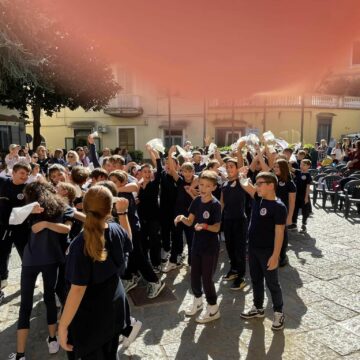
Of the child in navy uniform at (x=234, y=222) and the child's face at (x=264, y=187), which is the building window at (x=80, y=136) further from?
the child's face at (x=264, y=187)

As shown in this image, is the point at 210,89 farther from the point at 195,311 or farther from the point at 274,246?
the point at 195,311

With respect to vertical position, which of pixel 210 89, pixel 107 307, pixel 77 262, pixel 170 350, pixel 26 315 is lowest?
pixel 170 350

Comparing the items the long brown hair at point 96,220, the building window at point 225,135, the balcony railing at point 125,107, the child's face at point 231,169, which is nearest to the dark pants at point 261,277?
the child's face at point 231,169

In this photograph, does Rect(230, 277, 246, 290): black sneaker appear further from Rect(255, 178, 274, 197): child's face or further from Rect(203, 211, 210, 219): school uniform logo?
Rect(255, 178, 274, 197): child's face

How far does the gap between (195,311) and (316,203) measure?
7.50 m

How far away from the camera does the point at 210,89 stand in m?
1.25

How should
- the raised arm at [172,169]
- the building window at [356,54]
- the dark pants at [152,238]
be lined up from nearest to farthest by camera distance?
the building window at [356,54] < the dark pants at [152,238] < the raised arm at [172,169]

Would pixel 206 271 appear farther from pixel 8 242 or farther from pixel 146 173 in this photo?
pixel 8 242

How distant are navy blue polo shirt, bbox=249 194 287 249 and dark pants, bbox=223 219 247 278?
109cm

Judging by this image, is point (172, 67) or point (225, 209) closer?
point (172, 67)

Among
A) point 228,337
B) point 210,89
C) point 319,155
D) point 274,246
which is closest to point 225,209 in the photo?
point 274,246

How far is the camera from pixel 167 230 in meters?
5.73

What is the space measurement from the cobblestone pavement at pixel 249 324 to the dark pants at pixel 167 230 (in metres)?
0.64

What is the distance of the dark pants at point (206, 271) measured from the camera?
3701mm
